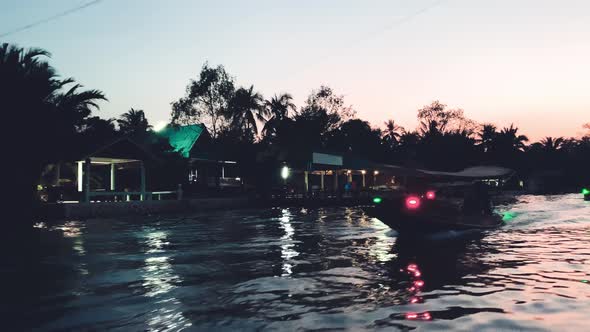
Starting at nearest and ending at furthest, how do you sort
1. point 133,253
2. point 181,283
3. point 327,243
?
point 181,283
point 133,253
point 327,243

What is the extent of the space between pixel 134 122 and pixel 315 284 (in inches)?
1889

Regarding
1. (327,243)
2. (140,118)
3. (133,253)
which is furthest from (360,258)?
(140,118)

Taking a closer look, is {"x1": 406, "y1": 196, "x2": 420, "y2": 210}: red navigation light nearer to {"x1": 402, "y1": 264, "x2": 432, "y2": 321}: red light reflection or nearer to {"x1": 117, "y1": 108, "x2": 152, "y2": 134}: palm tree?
{"x1": 402, "y1": 264, "x2": 432, "y2": 321}: red light reflection

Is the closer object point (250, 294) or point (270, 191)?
point (250, 294)

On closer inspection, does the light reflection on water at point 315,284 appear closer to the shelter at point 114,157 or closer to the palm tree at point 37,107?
the palm tree at point 37,107

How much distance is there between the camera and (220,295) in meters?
7.36

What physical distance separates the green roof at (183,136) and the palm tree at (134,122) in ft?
13.7

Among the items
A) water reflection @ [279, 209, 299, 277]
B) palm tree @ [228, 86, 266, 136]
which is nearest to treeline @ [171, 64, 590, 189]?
palm tree @ [228, 86, 266, 136]

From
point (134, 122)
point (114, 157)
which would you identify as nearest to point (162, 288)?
point (114, 157)

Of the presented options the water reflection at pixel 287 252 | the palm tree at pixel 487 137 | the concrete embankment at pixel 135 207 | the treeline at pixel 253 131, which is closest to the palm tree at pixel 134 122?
the treeline at pixel 253 131

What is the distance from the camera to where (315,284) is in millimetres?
8148

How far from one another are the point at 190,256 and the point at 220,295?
4464 mm

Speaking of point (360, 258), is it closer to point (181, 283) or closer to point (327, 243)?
point (327, 243)

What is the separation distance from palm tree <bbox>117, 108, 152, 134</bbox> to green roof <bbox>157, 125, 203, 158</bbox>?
4.18 meters
